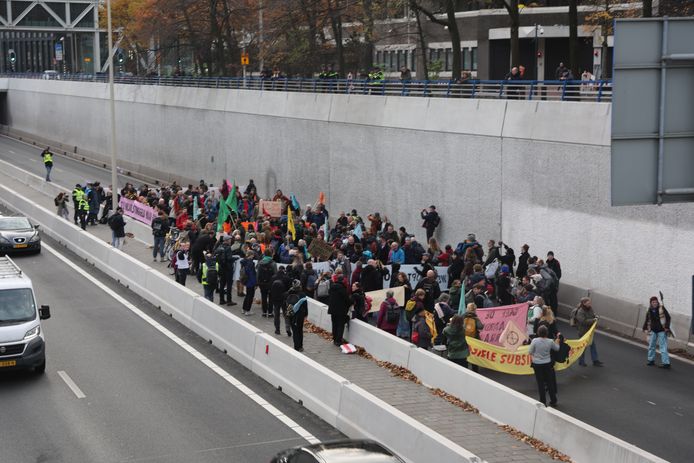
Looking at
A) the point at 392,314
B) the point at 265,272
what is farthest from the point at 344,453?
the point at 265,272

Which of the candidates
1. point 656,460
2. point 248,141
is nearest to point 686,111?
point 656,460

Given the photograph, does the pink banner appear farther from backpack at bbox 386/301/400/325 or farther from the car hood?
the car hood

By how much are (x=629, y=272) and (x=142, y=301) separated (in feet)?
38.3

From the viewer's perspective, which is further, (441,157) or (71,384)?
(441,157)

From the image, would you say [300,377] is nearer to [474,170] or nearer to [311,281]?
[311,281]

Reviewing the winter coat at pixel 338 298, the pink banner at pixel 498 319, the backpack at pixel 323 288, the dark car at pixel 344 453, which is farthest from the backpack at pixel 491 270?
the dark car at pixel 344 453

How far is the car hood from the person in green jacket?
7.24 metres

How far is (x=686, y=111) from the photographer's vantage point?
13.6 m

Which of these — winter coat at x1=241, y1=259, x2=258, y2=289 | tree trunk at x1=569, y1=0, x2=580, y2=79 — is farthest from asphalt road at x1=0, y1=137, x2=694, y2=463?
tree trunk at x1=569, y1=0, x2=580, y2=79

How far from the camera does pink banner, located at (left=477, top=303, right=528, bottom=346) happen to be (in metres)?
19.1

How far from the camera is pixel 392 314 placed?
2022 centimetres

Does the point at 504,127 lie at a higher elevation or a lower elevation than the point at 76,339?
higher

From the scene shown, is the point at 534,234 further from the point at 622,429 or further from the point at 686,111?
the point at 686,111

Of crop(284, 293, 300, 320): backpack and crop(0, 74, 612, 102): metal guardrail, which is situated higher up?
crop(0, 74, 612, 102): metal guardrail
